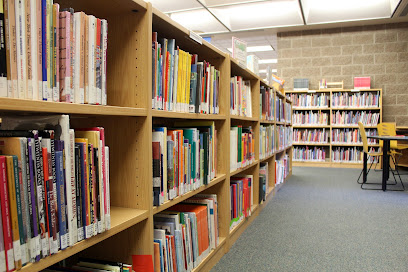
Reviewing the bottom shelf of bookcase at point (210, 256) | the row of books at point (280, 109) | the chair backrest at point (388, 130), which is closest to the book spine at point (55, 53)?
the bottom shelf of bookcase at point (210, 256)

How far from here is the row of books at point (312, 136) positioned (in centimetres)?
664

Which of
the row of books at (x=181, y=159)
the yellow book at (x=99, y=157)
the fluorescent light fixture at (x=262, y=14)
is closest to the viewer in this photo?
the yellow book at (x=99, y=157)

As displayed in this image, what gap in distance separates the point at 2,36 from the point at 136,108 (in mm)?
488

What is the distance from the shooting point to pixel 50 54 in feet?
2.73

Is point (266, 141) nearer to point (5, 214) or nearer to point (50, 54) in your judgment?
point (50, 54)

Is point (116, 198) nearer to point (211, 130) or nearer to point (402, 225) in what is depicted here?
point (211, 130)

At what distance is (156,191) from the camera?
1.28 meters

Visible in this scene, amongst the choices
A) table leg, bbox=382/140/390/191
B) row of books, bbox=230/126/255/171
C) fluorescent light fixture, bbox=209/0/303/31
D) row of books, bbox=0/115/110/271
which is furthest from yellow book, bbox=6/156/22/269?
fluorescent light fixture, bbox=209/0/303/31

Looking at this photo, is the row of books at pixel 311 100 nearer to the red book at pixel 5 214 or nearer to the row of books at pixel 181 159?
the row of books at pixel 181 159

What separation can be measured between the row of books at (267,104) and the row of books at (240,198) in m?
0.75

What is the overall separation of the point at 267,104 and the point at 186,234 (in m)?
2.09

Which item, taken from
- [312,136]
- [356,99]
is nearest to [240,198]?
[312,136]

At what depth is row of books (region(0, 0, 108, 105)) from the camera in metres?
0.75

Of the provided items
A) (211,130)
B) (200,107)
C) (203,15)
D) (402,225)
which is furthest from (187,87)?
(203,15)
